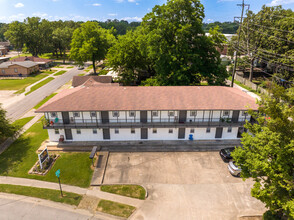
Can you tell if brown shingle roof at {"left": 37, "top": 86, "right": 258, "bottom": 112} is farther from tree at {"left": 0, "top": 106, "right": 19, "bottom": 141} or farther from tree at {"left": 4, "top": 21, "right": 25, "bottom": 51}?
tree at {"left": 4, "top": 21, "right": 25, "bottom": 51}

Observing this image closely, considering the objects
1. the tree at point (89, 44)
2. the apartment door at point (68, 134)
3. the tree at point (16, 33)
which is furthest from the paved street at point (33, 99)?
the tree at point (16, 33)

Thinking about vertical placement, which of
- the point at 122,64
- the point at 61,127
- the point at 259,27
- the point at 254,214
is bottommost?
the point at 254,214

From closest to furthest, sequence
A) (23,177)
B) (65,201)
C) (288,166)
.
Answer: (288,166), (65,201), (23,177)

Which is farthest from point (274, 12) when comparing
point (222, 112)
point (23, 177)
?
point (23, 177)

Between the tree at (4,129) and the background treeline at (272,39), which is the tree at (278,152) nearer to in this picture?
the tree at (4,129)

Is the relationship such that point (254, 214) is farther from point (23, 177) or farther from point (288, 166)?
point (23, 177)

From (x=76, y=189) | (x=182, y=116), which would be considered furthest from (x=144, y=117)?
(x=76, y=189)
